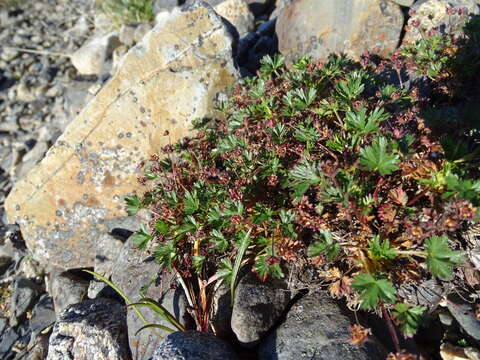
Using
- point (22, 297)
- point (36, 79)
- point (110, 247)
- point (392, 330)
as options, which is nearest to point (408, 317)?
point (392, 330)

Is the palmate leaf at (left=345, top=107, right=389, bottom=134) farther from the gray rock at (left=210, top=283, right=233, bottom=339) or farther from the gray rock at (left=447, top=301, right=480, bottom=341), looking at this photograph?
the gray rock at (left=210, top=283, right=233, bottom=339)

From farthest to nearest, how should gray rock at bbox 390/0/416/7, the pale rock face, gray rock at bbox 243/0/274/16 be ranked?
gray rock at bbox 243/0/274/16 → the pale rock face → gray rock at bbox 390/0/416/7

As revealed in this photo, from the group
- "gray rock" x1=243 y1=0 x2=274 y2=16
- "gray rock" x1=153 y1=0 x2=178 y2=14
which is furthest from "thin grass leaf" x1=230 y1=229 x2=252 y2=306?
"gray rock" x1=153 y1=0 x2=178 y2=14

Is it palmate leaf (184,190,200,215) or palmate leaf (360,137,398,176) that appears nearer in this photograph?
palmate leaf (360,137,398,176)

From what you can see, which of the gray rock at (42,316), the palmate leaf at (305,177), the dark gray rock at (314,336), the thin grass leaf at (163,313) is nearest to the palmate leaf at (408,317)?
the dark gray rock at (314,336)

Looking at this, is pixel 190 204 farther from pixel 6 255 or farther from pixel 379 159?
pixel 6 255

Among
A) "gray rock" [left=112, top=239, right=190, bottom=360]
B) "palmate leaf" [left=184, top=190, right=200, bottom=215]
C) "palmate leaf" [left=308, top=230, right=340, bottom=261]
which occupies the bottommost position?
"gray rock" [left=112, top=239, right=190, bottom=360]
